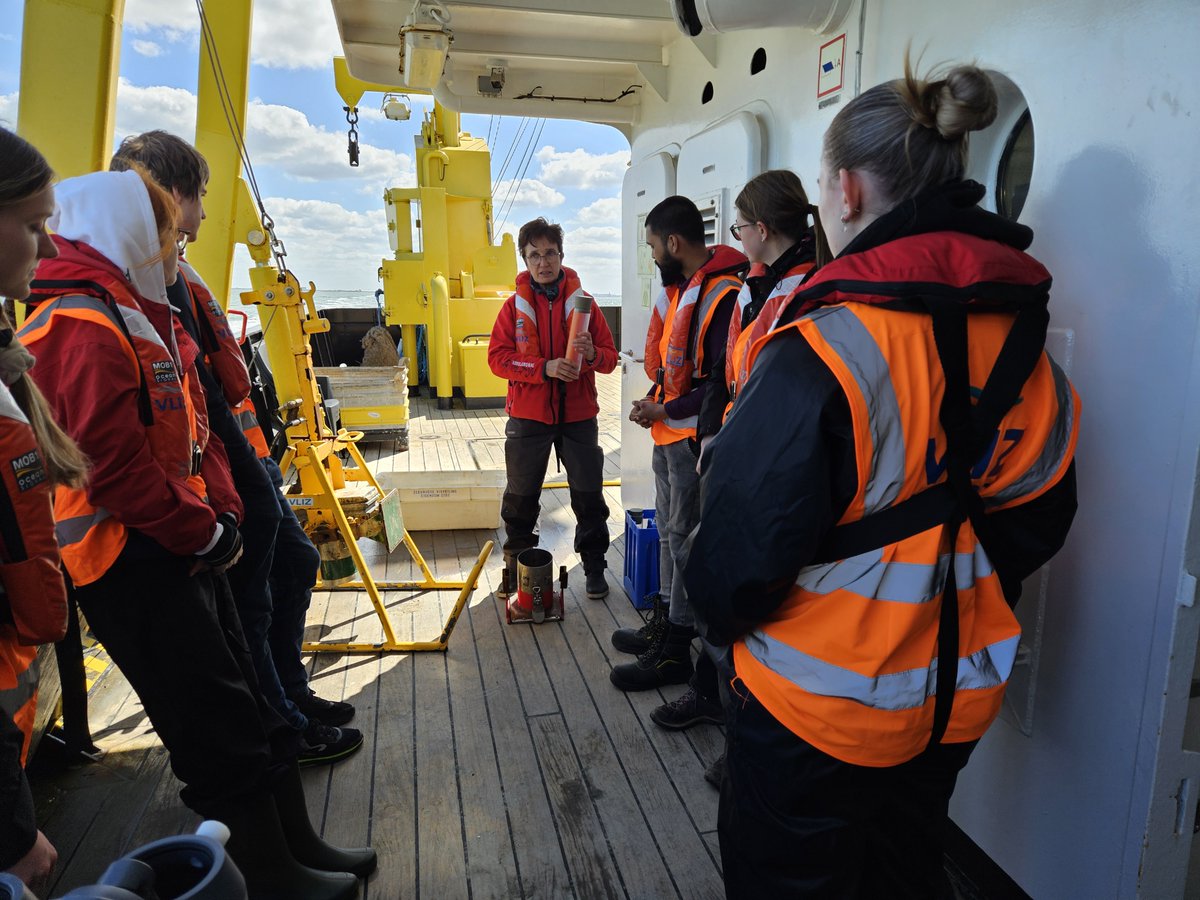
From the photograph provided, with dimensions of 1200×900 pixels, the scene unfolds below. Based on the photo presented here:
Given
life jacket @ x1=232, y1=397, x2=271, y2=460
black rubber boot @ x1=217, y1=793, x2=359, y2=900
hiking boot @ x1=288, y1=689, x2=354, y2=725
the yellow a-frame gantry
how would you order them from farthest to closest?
the yellow a-frame gantry < hiking boot @ x1=288, y1=689, x2=354, y2=725 < life jacket @ x1=232, y1=397, x2=271, y2=460 < black rubber boot @ x1=217, y1=793, x2=359, y2=900

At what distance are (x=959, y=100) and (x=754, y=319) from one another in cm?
117

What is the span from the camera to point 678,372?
2.86 meters

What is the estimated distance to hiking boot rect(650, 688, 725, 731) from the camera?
277 cm

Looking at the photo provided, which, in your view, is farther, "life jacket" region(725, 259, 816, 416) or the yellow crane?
the yellow crane

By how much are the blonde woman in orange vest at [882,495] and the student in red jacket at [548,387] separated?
242 cm

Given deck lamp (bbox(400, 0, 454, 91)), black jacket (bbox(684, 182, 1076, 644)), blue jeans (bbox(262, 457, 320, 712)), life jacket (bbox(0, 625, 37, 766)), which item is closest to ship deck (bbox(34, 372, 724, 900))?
blue jeans (bbox(262, 457, 320, 712))

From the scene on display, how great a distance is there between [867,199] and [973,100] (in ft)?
0.64

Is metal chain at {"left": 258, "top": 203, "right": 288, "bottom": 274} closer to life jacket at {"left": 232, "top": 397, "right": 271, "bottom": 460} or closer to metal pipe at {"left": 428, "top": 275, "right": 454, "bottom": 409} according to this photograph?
life jacket at {"left": 232, "top": 397, "right": 271, "bottom": 460}

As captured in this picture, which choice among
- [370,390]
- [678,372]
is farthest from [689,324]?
[370,390]

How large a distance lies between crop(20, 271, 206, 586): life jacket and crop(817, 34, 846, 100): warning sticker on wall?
2.33 meters

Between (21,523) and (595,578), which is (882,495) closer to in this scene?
(21,523)

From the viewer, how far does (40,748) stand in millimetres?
2582

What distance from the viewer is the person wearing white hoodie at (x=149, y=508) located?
149cm

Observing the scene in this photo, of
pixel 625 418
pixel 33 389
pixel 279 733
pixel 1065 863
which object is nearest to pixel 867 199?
pixel 33 389
